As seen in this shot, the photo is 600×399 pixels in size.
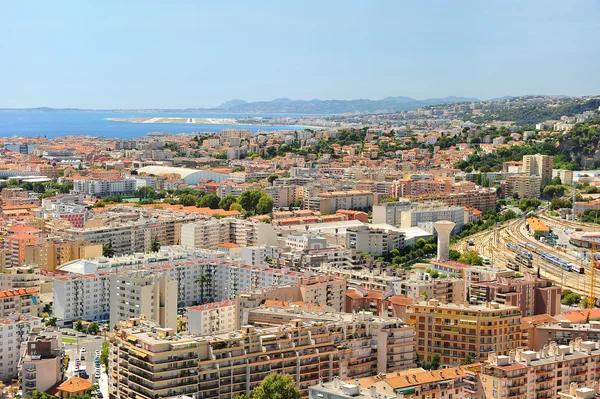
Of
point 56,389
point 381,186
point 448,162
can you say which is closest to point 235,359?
point 56,389

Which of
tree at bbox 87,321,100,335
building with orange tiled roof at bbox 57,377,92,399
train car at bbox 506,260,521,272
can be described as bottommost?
tree at bbox 87,321,100,335

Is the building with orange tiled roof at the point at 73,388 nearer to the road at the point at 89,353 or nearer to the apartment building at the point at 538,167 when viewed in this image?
the road at the point at 89,353

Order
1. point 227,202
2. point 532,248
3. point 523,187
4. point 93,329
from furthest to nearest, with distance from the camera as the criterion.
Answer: point 523,187 → point 227,202 → point 532,248 → point 93,329

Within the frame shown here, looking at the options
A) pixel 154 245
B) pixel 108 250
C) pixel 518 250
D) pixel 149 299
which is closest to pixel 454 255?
pixel 518 250

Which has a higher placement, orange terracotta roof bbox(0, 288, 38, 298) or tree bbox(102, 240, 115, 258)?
orange terracotta roof bbox(0, 288, 38, 298)

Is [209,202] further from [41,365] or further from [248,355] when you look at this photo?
[248,355]

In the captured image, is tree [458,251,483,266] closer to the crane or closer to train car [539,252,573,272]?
train car [539,252,573,272]

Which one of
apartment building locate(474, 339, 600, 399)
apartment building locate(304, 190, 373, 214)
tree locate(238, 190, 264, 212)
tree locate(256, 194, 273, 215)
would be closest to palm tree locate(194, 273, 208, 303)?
apartment building locate(474, 339, 600, 399)

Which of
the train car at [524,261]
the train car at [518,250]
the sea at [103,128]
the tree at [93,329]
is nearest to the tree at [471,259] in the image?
the train car at [524,261]
